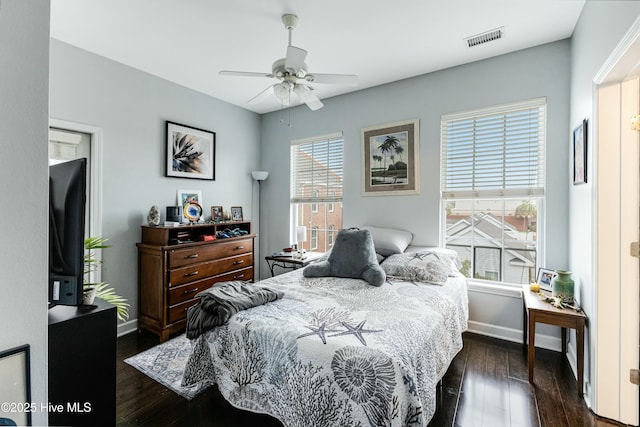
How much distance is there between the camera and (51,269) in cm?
122

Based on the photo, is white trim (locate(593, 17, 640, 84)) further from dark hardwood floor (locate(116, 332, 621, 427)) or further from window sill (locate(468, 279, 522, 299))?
dark hardwood floor (locate(116, 332, 621, 427))

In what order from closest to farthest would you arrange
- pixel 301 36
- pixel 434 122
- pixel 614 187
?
1. pixel 614 187
2. pixel 301 36
3. pixel 434 122

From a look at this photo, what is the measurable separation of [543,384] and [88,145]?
15.0 ft

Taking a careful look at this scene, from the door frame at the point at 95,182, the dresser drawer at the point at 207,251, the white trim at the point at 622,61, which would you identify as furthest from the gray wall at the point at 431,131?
the door frame at the point at 95,182

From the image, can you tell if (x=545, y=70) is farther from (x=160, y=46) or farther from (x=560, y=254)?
(x=160, y=46)

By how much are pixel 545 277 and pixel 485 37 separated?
7.43ft

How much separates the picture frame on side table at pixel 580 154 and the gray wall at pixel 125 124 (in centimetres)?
400

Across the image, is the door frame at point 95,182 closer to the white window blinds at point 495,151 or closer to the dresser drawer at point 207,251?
the dresser drawer at point 207,251

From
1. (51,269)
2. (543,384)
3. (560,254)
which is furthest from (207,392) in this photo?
(560,254)

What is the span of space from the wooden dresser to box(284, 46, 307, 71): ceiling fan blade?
6.89ft

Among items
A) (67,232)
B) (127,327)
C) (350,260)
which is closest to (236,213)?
(127,327)

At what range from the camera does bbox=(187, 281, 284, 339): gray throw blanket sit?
1859 mm

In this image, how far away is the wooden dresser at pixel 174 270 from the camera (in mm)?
3064

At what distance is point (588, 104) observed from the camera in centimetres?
211
